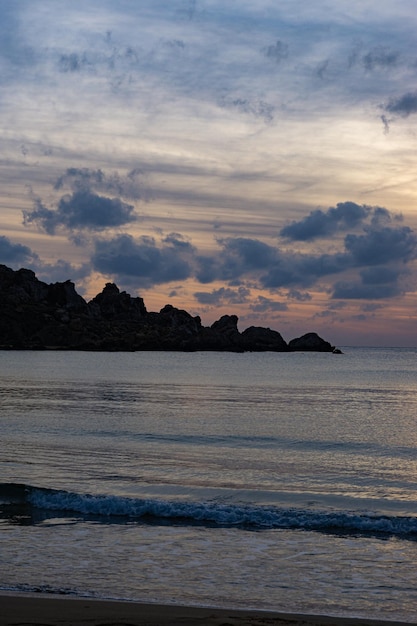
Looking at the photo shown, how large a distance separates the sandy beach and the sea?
58cm

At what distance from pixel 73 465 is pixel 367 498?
43.4 ft

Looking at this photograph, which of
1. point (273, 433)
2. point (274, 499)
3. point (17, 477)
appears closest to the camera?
point (274, 499)

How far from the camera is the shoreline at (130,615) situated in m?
11.9

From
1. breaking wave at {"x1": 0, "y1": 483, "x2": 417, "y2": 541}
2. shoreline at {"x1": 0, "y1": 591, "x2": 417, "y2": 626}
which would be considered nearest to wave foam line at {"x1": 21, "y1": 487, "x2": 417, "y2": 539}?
breaking wave at {"x1": 0, "y1": 483, "x2": 417, "y2": 541}

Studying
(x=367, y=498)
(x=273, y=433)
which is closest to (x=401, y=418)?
(x=273, y=433)

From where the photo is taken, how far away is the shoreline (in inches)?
468

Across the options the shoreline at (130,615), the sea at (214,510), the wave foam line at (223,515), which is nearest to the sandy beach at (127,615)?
the shoreline at (130,615)

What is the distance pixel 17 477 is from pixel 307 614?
1777 cm

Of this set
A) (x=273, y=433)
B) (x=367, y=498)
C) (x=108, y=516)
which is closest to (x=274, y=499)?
(x=367, y=498)

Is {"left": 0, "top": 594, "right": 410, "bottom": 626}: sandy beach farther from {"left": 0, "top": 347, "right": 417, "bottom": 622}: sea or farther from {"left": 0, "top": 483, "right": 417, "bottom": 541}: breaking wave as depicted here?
{"left": 0, "top": 483, "right": 417, "bottom": 541}: breaking wave

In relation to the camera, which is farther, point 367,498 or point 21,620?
point 367,498

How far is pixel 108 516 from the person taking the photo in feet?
72.7

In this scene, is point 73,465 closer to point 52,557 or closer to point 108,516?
point 108,516

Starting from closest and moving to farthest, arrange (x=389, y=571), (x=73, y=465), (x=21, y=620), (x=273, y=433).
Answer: (x=21, y=620)
(x=389, y=571)
(x=73, y=465)
(x=273, y=433)
